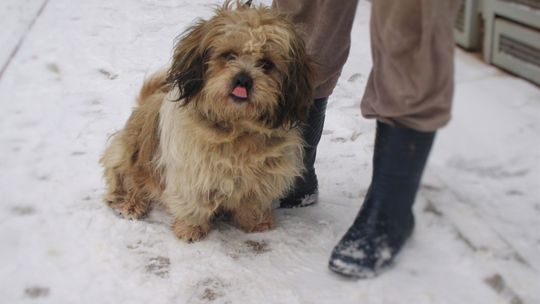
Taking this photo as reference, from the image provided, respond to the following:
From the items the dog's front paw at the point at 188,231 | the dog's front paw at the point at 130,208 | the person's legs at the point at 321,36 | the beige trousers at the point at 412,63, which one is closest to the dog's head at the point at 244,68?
the person's legs at the point at 321,36

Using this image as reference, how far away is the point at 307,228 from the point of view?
2.17 meters

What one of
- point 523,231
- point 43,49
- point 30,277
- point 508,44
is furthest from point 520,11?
point 43,49

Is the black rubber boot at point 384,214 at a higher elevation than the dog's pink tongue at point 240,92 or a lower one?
lower

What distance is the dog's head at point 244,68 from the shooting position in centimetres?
184

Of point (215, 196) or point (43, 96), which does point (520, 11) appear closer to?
point (215, 196)

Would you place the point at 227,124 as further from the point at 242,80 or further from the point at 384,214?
the point at 384,214

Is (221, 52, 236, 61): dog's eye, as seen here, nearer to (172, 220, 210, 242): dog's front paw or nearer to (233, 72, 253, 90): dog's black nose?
(233, 72, 253, 90): dog's black nose

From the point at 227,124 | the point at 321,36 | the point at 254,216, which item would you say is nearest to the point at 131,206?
the point at 254,216

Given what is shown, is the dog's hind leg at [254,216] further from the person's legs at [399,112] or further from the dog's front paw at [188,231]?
the person's legs at [399,112]

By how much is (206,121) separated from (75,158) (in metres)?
0.90

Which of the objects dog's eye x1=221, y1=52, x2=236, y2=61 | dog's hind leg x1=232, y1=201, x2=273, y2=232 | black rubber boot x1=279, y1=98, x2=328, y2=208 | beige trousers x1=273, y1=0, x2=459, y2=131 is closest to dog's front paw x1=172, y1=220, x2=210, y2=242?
dog's hind leg x1=232, y1=201, x2=273, y2=232

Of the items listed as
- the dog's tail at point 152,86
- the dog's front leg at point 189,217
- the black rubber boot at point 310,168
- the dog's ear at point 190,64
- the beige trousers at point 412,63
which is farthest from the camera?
the dog's tail at point 152,86

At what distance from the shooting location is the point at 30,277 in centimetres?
194

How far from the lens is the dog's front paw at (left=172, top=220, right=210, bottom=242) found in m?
2.12
